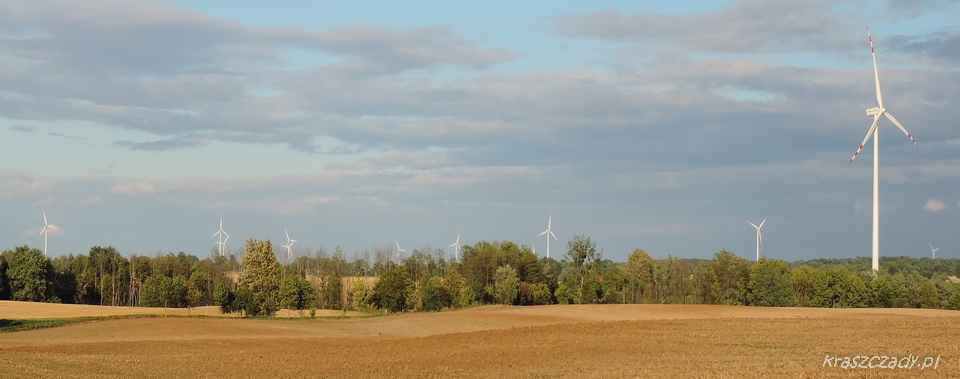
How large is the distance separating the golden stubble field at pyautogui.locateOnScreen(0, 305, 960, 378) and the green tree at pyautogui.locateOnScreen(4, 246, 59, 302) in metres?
58.8

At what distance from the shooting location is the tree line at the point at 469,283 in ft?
368

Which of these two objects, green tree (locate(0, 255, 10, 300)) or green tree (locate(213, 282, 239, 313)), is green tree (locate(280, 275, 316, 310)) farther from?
green tree (locate(0, 255, 10, 300))

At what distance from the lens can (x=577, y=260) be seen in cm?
12694

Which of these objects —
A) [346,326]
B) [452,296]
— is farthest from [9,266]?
[346,326]

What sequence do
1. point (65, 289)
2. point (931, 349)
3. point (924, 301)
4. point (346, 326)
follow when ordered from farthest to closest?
1. point (65, 289)
2. point (924, 301)
3. point (346, 326)
4. point (931, 349)

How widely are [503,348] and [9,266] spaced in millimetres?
103496

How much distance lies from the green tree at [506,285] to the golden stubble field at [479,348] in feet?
138

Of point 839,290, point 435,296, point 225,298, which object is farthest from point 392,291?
point 839,290

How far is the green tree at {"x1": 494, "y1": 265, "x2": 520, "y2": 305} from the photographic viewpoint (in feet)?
396

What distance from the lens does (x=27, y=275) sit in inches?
5034

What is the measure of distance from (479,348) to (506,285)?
233ft

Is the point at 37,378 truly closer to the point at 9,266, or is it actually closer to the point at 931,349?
the point at 931,349

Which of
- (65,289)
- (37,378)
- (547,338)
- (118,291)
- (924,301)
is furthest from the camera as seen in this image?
(118,291)

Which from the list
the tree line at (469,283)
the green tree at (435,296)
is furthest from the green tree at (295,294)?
the green tree at (435,296)
